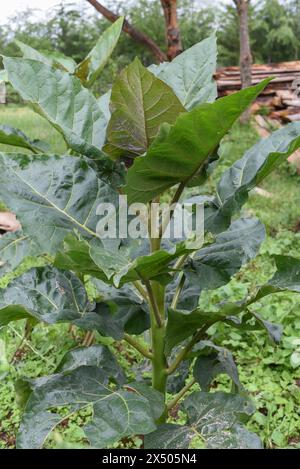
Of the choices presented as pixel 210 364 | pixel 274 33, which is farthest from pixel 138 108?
pixel 274 33

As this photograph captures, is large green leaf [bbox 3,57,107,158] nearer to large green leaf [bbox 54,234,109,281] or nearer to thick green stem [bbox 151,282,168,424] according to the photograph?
large green leaf [bbox 54,234,109,281]

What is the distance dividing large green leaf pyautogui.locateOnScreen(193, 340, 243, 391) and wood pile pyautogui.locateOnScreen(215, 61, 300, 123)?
4668 mm

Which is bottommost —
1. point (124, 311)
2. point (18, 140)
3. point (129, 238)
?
point (124, 311)

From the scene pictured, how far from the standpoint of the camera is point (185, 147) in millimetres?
863

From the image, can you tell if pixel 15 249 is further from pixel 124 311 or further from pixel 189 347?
pixel 189 347

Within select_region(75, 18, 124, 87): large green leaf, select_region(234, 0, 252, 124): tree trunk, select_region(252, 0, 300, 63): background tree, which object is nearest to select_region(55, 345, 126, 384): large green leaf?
select_region(75, 18, 124, 87): large green leaf

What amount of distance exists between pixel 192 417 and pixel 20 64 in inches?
30.1

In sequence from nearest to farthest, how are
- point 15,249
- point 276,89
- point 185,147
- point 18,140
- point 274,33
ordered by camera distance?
1. point 185,147
2. point 18,140
3. point 15,249
4. point 276,89
5. point 274,33

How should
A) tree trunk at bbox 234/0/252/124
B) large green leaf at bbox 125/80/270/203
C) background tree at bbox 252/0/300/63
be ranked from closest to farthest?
large green leaf at bbox 125/80/270/203 → tree trunk at bbox 234/0/252/124 → background tree at bbox 252/0/300/63

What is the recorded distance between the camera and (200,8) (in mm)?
10742

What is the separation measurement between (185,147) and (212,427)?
0.54m

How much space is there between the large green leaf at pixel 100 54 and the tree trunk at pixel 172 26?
3.73 metres

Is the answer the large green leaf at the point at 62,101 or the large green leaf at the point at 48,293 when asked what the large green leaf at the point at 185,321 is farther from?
the large green leaf at the point at 62,101

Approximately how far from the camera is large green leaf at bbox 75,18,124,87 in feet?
4.27
